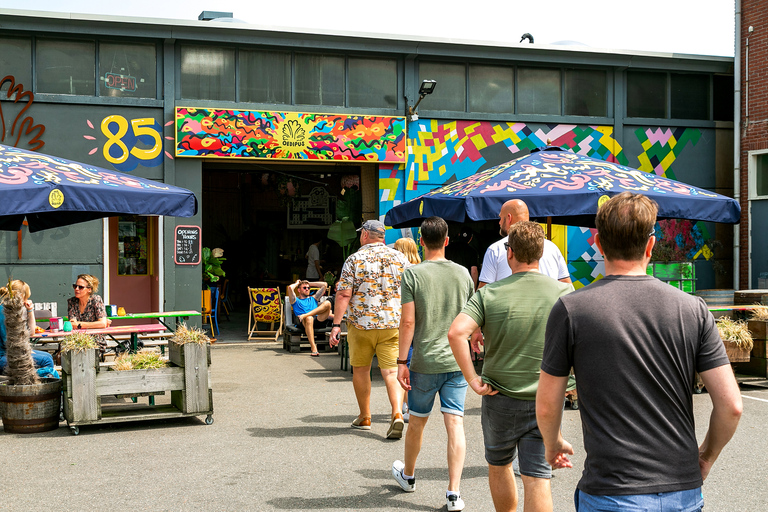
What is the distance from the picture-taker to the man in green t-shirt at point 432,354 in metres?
4.73

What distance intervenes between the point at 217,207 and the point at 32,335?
54.9 ft

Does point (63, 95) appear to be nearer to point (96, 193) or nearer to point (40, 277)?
point (40, 277)

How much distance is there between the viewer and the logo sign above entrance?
1323 centimetres

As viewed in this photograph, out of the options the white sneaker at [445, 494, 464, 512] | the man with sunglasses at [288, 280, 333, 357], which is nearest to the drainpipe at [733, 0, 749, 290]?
the man with sunglasses at [288, 280, 333, 357]

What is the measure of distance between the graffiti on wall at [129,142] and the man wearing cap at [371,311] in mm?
7428

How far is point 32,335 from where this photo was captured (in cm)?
811

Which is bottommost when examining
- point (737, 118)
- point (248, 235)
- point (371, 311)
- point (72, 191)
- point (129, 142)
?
point (371, 311)

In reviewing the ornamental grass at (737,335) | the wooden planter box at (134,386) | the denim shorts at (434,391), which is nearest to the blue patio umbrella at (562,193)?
the ornamental grass at (737,335)

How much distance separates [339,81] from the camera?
1419 cm

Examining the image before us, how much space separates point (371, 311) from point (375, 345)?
1.08 feet

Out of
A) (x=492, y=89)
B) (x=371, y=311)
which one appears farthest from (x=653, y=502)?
(x=492, y=89)

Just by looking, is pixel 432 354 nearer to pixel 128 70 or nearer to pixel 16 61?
pixel 128 70

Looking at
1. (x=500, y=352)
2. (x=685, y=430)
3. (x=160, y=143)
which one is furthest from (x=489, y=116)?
(x=685, y=430)

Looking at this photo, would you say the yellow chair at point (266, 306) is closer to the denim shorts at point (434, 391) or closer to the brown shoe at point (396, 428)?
the brown shoe at point (396, 428)
